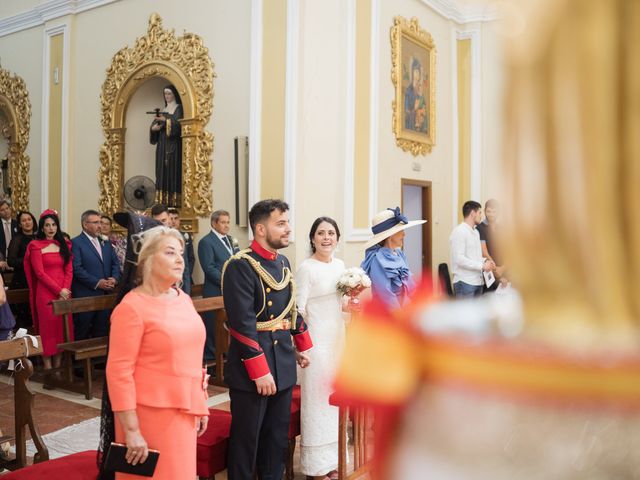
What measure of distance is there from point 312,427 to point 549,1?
3389 mm

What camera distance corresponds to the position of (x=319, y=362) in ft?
11.6

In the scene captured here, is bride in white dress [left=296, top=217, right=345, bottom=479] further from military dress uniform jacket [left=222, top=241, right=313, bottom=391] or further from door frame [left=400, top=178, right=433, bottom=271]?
door frame [left=400, top=178, right=433, bottom=271]

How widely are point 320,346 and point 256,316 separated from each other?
2.47ft

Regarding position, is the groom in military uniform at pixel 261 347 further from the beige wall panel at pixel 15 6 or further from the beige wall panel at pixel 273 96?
the beige wall panel at pixel 15 6

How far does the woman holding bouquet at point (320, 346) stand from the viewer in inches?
137


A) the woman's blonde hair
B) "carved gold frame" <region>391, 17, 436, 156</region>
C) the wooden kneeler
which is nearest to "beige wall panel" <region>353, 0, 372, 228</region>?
"carved gold frame" <region>391, 17, 436, 156</region>

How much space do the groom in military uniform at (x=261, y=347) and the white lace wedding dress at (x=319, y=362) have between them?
352 mm

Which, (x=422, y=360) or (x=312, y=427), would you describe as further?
(x=312, y=427)

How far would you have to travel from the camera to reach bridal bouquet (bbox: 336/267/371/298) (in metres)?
3.55

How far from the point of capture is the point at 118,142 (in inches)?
345

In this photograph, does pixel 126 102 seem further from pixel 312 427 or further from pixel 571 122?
pixel 571 122

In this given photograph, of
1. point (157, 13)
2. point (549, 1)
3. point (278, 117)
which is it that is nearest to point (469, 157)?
point (278, 117)

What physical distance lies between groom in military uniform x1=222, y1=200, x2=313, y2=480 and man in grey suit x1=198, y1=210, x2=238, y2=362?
141 inches

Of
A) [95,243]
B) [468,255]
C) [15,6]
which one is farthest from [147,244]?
[15,6]
